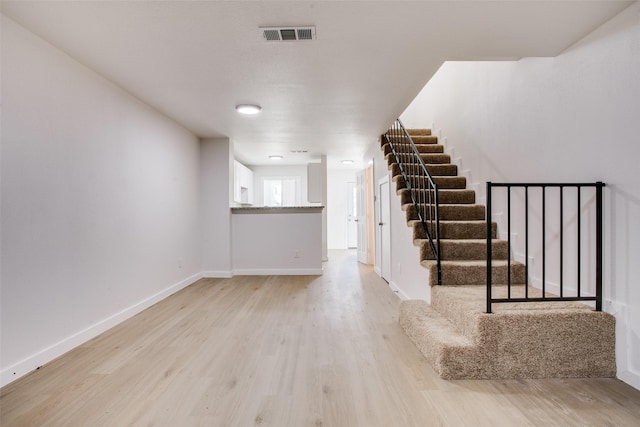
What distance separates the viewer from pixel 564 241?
92.0 inches

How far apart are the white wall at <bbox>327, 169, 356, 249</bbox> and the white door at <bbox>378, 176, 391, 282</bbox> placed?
3.89 metres

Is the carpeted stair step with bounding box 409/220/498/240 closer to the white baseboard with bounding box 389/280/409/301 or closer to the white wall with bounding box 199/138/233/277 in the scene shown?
the white baseboard with bounding box 389/280/409/301

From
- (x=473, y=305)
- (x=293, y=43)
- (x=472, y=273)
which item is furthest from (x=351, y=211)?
(x=293, y=43)

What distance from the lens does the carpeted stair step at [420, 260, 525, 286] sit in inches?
108

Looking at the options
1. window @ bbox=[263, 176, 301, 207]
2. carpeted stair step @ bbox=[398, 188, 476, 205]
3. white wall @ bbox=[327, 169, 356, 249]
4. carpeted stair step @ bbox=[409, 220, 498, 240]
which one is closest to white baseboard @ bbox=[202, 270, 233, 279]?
carpeted stair step @ bbox=[398, 188, 476, 205]

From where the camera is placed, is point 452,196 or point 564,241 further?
point 452,196

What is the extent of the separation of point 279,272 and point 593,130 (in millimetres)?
4333

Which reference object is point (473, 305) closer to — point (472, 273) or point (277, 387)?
point (472, 273)

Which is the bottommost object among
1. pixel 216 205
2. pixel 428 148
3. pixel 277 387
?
pixel 277 387

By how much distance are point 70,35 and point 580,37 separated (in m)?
3.44

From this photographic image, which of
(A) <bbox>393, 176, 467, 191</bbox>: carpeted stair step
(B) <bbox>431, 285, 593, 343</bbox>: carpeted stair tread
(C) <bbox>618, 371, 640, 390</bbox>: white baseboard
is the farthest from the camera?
(A) <bbox>393, 176, 467, 191</bbox>: carpeted stair step

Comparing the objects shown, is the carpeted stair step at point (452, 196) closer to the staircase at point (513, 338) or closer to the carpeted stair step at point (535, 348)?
the staircase at point (513, 338)

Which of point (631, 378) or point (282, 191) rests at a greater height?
point (282, 191)

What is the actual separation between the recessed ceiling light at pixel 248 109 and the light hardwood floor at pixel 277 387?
2248 mm
